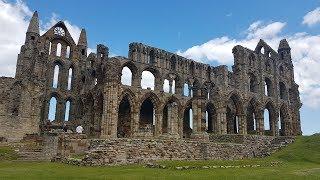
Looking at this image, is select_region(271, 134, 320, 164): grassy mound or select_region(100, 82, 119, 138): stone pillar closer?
select_region(271, 134, 320, 164): grassy mound

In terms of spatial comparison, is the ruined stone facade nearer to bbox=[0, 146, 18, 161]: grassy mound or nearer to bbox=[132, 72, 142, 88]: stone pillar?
bbox=[132, 72, 142, 88]: stone pillar

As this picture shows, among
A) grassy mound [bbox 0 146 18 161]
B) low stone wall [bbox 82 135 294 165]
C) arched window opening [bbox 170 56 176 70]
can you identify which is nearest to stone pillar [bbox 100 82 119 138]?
low stone wall [bbox 82 135 294 165]

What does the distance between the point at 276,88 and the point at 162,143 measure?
3044 centimetres

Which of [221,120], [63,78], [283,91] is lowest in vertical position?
[221,120]

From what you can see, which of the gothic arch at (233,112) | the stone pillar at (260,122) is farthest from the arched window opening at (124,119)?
the stone pillar at (260,122)

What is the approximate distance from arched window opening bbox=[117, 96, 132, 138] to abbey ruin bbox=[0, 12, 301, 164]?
12 mm

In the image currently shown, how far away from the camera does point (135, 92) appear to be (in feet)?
124

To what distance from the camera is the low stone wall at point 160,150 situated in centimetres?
1912

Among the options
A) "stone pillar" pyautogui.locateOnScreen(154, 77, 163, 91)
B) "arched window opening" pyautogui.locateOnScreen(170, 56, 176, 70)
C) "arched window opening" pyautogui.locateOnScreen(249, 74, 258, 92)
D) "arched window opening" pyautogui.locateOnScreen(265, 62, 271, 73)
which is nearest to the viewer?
"stone pillar" pyautogui.locateOnScreen(154, 77, 163, 91)

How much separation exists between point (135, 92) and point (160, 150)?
16.8 meters

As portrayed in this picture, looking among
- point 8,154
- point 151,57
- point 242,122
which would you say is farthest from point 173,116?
point 8,154

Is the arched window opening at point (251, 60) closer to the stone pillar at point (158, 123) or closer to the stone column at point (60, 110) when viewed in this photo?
the stone pillar at point (158, 123)

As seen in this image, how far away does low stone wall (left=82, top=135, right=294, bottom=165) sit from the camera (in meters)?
19.1

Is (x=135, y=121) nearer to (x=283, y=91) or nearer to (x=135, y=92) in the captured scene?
(x=135, y=92)
